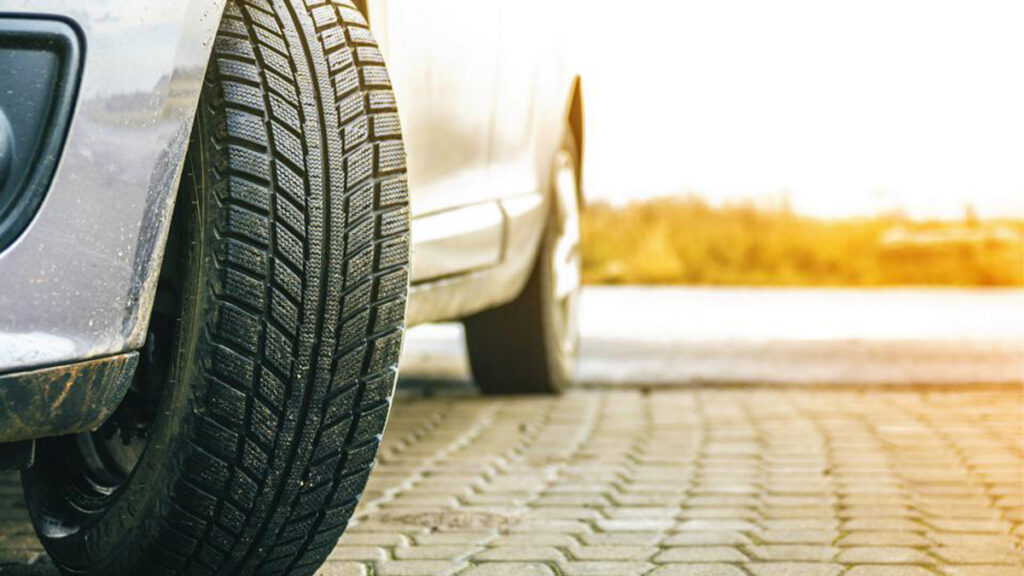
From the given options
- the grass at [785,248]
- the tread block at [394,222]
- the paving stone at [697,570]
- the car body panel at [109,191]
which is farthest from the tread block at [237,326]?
the grass at [785,248]

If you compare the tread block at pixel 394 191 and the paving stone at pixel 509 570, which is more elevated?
the tread block at pixel 394 191

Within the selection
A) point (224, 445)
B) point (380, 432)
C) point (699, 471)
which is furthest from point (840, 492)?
point (224, 445)

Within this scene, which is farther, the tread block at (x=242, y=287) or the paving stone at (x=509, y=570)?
the paving stone at (x=509, y=570)

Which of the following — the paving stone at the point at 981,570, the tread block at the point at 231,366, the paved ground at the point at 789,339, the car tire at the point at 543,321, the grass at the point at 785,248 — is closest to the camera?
the tread block at the point at 231,366

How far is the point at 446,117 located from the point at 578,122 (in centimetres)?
240

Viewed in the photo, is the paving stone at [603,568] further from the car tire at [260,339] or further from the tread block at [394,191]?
the tread block at [394,191]

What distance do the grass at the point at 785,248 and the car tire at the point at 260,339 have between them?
9.59 m

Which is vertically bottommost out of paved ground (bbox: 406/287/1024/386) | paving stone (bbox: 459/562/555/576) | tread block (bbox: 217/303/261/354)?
paved ground (bbox: 406/287/1024/386)

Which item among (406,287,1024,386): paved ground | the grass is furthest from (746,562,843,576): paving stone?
the grass

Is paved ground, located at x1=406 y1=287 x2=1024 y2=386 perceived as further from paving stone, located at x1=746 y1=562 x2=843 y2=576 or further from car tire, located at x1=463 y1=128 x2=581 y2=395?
paving stone, located at x1=746 y1=562 x2=843 y2=576

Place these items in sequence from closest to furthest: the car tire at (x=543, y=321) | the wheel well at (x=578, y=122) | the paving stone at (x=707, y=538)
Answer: the paving stone at (x=707, y=538) < the car tire at (x=543, y=321) < the wheel well at (x=578, y=122)

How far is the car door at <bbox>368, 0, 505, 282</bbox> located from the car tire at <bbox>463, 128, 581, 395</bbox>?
3.92 feet

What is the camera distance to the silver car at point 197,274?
7.21 ft

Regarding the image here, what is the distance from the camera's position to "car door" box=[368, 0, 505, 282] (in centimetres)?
341
